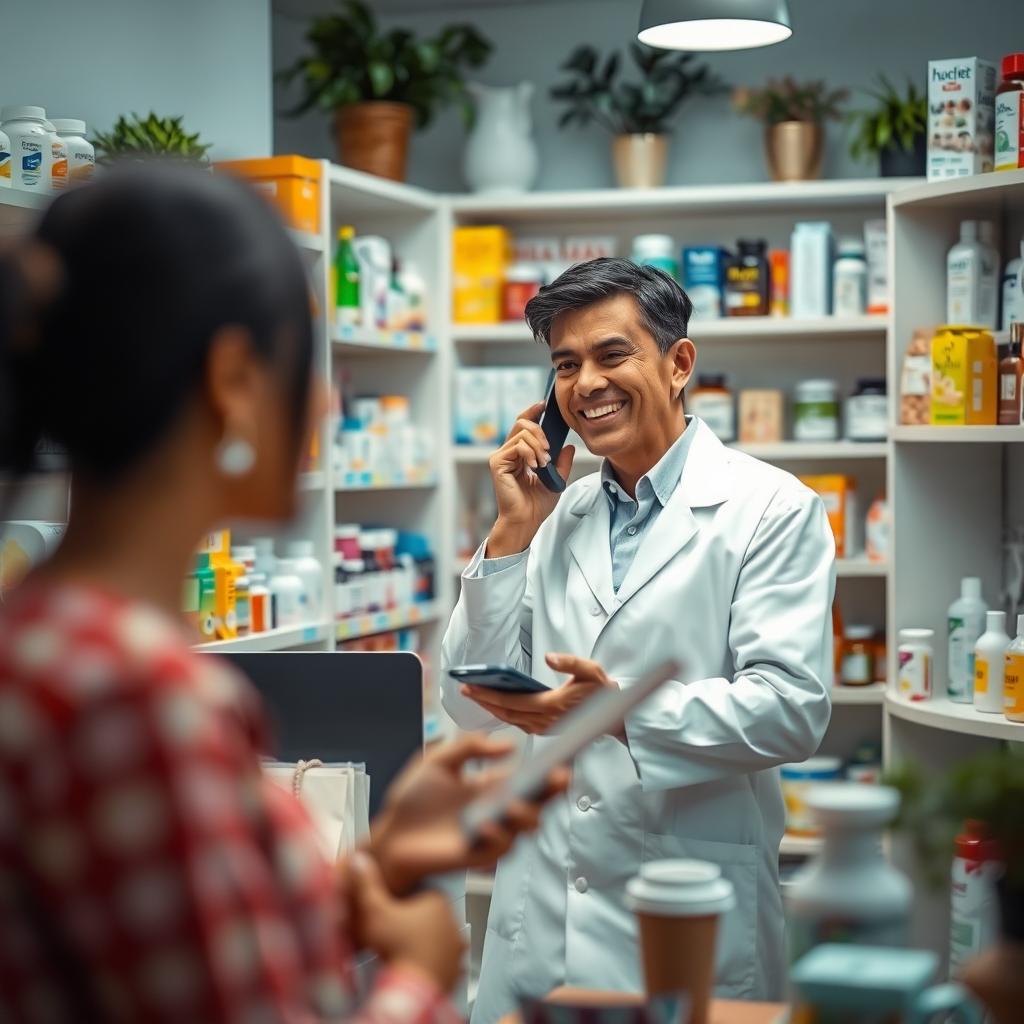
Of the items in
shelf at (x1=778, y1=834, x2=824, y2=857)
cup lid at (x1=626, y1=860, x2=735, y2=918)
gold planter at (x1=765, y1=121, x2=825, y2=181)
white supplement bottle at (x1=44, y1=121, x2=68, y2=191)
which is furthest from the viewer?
gold planter at (x1=765, y1=121, x2=825, y2=181)

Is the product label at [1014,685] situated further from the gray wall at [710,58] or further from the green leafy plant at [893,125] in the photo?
the gray wall at [710,58]

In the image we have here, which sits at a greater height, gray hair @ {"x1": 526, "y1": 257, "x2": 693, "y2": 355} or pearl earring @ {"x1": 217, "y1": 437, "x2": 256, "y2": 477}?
gray hair @ {"x1": 526, "y1": 257, "x2": 693, "y2": 355}

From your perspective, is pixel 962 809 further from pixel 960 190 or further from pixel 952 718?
pixel 960 190

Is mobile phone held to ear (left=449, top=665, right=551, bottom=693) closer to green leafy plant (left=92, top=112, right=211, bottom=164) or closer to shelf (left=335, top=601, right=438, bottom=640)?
green leafy plant (left=92, top=112, right=211, bottom=164)

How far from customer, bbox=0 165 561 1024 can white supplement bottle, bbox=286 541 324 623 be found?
281cm

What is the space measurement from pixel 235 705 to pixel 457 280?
396cm

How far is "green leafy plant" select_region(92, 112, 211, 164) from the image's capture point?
3.19m

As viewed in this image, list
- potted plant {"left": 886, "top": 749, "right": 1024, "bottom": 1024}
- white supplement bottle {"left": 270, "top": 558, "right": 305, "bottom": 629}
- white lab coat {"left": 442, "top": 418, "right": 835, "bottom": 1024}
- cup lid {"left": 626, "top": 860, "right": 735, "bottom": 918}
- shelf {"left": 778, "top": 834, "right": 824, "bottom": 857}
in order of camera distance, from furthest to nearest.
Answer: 1. shelf {"left": 778, "top": 834, "right": 824, "bottom": 857}
2. white supplement bottle {"left": 270, "top": 558, "right": 305, "bottom": 629}
3. white lab coat {"left": 442, "top": 418, "right": 835, "bottom": 1024}
4. cup lid {"left": 626, "top": 860, "right": 735, "bottom": 918}
5. potted plant {"left": 886, "top": 749, "right": 1024, "bottom": 1024}

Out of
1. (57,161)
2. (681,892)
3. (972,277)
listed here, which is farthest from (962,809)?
(972,277)

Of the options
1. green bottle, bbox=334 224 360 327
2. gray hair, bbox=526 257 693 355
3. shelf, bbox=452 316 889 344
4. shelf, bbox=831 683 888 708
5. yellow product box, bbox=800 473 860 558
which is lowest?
shelf, bbox=831 683 888 708

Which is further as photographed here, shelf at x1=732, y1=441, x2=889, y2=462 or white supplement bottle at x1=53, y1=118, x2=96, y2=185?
shelf at x1=732, y1=441, x2=889, y2=462

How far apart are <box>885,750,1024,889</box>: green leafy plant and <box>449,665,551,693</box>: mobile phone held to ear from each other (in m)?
0.86

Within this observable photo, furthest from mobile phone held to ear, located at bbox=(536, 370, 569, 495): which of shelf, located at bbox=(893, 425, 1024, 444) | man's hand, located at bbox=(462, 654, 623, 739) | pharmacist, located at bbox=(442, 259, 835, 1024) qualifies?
shelf, located at bbox=(893, 425, 1024, 444)

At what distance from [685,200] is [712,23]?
3.93ft
